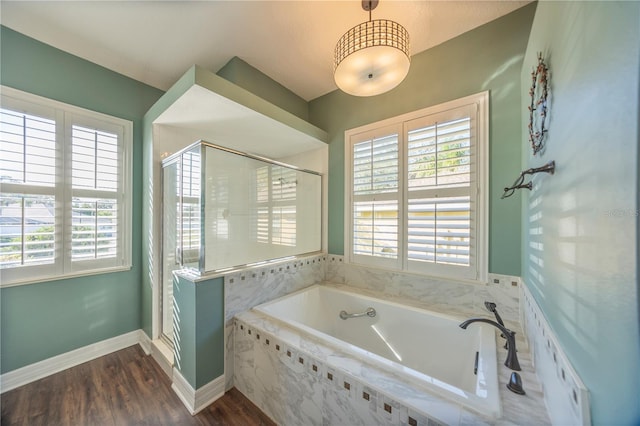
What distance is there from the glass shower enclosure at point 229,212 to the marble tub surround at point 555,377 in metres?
1.87

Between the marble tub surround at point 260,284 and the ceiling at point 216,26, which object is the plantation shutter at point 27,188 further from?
the marble tub surround at point 260,284

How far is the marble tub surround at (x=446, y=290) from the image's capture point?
1.63 meters

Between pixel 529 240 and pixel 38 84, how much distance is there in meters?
3.85

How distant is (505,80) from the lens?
1.68m

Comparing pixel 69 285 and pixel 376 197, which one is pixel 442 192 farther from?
pixel 69 285

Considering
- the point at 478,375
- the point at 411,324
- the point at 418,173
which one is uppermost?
the point at 418,173

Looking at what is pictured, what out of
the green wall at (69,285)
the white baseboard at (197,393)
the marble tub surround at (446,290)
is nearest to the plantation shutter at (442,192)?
the marble tub surround at (446,290)

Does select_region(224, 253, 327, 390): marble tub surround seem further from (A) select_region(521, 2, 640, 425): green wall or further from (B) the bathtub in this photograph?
(A) select_region(521, 2, 640, 425): green wall

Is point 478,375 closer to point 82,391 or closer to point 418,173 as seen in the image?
point 418,173

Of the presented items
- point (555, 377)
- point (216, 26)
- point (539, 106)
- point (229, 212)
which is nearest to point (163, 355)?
point (229, 212)

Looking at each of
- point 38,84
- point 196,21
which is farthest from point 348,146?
point 38,84

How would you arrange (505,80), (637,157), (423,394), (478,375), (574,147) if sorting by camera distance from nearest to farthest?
(637,157) → (574,147) → (423,394) → (478,375) → (505,80)

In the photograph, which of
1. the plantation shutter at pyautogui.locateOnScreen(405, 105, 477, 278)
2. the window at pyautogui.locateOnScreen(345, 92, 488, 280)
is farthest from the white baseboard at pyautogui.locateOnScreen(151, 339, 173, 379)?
the plantation shutter at pyautogui.locateOnScreen(405, 105, 477, 278)

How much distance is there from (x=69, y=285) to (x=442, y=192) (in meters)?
3.34
